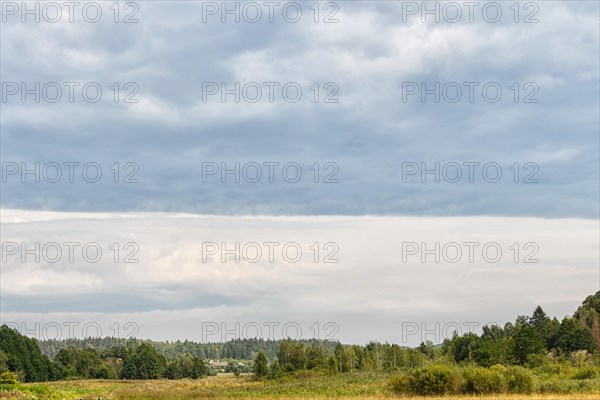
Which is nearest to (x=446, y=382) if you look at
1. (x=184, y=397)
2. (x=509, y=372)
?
(x=509, y=372)

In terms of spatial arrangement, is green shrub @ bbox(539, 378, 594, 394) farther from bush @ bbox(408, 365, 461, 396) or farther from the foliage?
the foliage

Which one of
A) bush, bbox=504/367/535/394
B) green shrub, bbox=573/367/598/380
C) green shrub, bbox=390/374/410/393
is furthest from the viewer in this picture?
green shrub, bbox=573/367/598/380

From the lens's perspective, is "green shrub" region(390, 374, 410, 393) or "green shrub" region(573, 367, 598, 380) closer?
"green shrub" region(390, 374, 410, 393)

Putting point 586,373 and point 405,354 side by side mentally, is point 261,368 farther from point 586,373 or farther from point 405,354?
point 586,373

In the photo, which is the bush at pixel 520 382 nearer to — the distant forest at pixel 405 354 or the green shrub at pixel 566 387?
the green shrub at pixel 566 387

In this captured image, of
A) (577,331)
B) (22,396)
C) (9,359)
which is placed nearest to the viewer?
(22,396)

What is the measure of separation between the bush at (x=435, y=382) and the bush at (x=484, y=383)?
1.03 metres

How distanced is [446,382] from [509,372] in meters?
6.73

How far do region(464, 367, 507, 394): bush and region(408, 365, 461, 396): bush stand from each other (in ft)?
3.37

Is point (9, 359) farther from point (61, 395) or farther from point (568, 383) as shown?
point (568, 383)

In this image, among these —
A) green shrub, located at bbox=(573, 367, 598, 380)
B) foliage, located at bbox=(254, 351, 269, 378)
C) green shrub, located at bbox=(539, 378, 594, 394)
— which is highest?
green shrub, located at bbox=(539, 378, 594, 394)

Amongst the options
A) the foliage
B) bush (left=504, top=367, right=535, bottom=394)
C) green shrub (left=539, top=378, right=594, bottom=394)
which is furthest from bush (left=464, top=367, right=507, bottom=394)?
the foliage

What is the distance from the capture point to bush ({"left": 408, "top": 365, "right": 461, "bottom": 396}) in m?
68.6

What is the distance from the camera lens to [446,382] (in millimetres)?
68938
